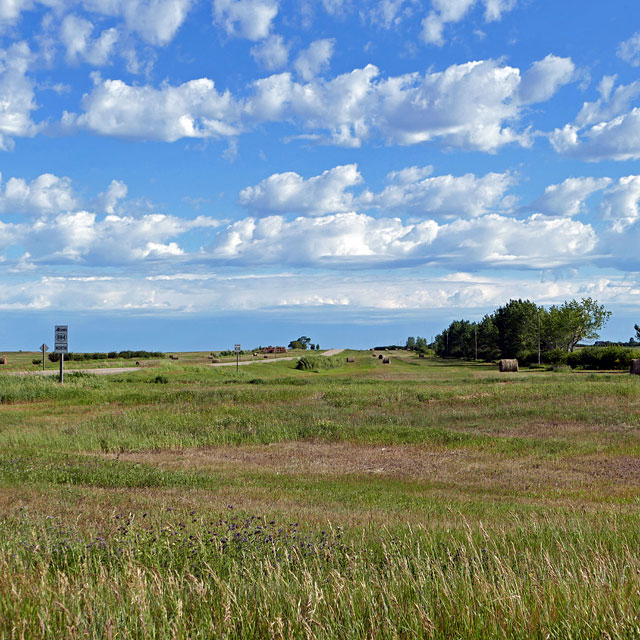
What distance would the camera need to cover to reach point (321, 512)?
38.2 feet

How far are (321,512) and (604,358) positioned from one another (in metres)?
73.3

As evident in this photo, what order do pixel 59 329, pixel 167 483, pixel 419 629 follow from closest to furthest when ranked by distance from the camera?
1. pixel 419 629
2. pixel 167 483
3. pixel 59 329

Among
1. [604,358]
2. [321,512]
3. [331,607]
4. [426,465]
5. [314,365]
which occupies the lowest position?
[426,465]

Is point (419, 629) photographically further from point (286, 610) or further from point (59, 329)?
point (59, 329)

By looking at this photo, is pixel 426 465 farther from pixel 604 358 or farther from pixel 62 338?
pixel 604 358

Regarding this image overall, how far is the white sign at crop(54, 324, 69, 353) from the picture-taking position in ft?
154

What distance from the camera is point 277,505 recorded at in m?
12.9

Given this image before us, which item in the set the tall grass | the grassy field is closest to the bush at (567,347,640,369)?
the grassy field

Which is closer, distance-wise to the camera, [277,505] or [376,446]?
[277,505]

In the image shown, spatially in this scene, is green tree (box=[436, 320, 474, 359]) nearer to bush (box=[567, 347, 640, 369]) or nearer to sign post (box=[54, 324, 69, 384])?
bush (box=[567, 347, 640, 369])

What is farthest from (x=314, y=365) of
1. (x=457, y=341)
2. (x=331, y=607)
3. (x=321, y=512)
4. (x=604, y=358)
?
(x=331, y=607)

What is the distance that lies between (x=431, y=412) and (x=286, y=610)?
28181 millimetres

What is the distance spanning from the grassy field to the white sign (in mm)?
4265

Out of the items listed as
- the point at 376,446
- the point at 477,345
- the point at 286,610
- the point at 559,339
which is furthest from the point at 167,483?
the point at 477,345
